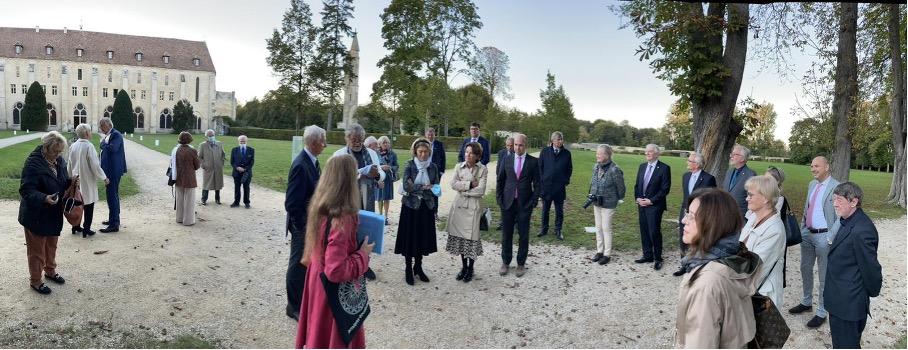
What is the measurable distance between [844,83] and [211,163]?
14.4 meters

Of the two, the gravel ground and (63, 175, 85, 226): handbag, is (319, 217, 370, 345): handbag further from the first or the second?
(63, 175, 85, 226): handbag

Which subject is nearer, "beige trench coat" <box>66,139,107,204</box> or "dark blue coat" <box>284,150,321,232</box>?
"dark blue coat" <box>284,150,321,232</box>

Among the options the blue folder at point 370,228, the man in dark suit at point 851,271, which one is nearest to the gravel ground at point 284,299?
the man in dark suit at point 851,271

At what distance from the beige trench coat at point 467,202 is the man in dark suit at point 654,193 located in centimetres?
259

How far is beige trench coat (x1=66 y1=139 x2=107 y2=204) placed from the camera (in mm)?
7684

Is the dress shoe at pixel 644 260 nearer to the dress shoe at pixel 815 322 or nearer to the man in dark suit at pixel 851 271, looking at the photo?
the dress shoe at pixel 815 322

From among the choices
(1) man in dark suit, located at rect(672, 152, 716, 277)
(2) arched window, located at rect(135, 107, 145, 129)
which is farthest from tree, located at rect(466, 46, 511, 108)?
(2) arched window, located at rect(135, 107, 145, 129)

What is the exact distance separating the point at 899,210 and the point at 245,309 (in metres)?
21.3

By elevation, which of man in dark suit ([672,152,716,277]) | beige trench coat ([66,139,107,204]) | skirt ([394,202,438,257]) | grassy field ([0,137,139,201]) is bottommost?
grassy field ([0,137,139,201])

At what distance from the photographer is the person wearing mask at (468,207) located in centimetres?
648

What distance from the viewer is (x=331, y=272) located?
10.2 ft

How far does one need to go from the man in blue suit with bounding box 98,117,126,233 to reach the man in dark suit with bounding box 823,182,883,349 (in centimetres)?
949

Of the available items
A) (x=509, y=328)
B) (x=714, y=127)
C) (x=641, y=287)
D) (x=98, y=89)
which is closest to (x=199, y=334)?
(x=509, y=328)

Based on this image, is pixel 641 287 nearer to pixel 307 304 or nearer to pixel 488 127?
pixel 307 304
